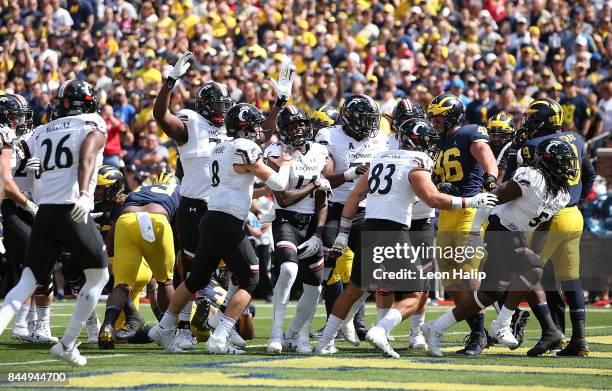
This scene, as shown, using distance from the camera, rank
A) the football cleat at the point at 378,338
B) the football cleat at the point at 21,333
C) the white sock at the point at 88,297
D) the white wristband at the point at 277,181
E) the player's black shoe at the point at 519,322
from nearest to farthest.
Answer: the white sock at the point at 88,297
the football cleat at the point at 378,338
the white wristband at the point at 277,181
the player's black shoe at the point at 519,322
the football cleat at the point at 21,333

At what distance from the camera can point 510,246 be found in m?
9.85

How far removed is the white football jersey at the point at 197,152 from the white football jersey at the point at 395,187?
69.3 inches

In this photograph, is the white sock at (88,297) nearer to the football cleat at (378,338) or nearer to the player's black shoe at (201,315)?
the football cleat at (378,338)

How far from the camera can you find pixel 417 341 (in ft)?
34.4

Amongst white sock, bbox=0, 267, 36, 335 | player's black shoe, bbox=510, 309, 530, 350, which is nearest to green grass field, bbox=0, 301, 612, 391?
player's black shoe, bbox=510, 309, 530, 350

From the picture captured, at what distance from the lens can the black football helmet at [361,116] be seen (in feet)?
35.8

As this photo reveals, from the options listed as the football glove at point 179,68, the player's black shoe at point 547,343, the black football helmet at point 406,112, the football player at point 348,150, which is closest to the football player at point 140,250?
the football glove at point 179,68

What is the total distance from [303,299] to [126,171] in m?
7.57

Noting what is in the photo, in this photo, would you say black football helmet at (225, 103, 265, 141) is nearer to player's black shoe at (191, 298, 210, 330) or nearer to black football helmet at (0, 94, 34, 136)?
player's black shoe at (191, 298, 210, 330)

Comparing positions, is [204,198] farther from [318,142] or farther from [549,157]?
[549,157]

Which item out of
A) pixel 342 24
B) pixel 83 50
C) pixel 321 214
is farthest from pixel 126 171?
pixel 321 214

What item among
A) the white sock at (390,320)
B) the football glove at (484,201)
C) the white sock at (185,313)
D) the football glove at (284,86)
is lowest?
the white sock at (185,313)

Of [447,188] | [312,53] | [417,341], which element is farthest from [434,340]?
[312,53]

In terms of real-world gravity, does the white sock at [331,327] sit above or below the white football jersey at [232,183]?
below
